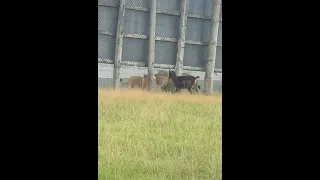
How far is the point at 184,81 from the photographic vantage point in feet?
8.34

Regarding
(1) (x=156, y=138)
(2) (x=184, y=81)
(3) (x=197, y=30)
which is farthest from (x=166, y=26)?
(1) (x=156, y=138)

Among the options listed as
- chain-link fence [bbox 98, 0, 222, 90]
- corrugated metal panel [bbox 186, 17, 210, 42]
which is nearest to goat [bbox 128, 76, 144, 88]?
chain-link fence [bbox 98, 0, 222, 90]

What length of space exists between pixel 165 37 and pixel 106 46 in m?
0.32

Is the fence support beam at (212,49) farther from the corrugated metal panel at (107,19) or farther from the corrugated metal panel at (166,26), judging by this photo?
the corrugated metal panel at (107,19)

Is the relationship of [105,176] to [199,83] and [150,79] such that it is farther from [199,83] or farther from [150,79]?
[199,83]

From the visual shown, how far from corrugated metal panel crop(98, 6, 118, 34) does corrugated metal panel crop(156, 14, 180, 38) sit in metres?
0.22

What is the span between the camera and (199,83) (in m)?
2.57

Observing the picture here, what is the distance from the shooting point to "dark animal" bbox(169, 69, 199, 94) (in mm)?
2520

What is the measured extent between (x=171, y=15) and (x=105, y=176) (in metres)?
0.86

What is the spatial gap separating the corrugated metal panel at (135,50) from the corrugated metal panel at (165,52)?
6 centimetres
